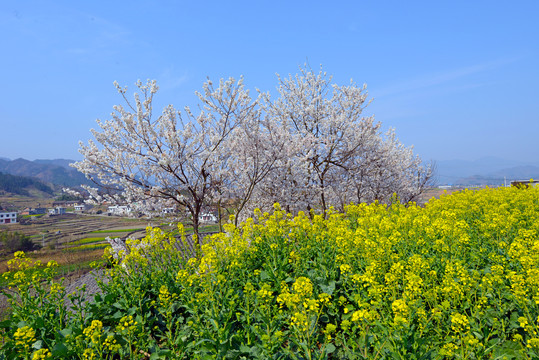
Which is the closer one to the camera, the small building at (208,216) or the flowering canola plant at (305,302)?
the flowering canola plant at (305,302)

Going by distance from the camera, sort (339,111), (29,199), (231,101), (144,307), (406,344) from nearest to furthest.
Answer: (406,344) → (144,307) → (231,101) → (339,111) → (29,199)

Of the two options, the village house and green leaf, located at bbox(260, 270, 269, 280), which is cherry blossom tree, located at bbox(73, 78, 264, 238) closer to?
green leaf, located at bbox(260, 270, 269, 280)

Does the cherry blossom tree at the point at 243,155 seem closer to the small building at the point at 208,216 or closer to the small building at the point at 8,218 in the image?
the small building at the point at 208,216

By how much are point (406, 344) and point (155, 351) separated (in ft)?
10.9

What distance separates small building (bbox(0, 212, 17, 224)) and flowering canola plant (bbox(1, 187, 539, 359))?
160 meters

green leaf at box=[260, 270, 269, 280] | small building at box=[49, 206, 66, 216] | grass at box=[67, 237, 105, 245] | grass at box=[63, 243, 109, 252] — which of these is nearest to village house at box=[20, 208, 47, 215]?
small building at box=[49, 206, 66, 216]

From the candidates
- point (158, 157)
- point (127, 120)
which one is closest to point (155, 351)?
point (158, 157)

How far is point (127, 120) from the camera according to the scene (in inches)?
460

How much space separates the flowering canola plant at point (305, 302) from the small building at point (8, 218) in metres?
160

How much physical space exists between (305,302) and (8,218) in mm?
168745

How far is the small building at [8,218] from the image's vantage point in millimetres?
128125

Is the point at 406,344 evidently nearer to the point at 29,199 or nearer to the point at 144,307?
the point at 144,307

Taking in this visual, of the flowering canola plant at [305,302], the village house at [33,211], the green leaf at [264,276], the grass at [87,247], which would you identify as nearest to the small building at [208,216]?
the flowering canola plant at [305,302]

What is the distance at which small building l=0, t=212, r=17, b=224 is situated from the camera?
5044 inches
